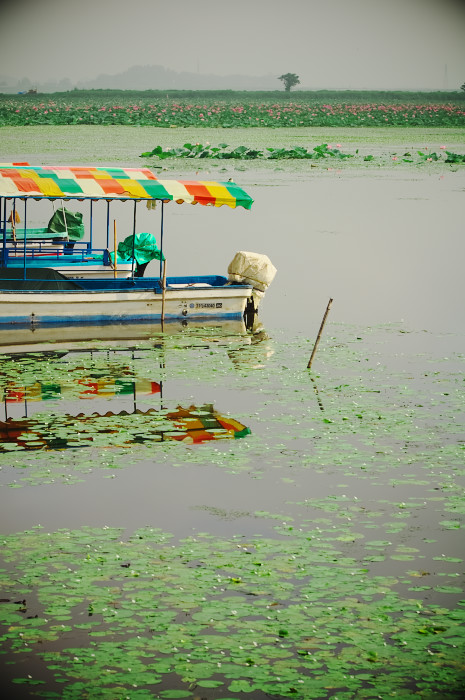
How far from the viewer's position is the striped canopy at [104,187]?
1908 cm

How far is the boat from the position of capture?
61.9 feet

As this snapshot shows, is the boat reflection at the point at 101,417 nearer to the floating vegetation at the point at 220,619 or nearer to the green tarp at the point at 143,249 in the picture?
the floating vegetation at the point at 220,619

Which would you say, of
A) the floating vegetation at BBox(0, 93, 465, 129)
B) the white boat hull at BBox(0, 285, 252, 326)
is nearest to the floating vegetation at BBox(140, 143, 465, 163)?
the floating vegetation at BBox(0, 93, 465, 129)

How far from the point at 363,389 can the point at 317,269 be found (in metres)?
12.2

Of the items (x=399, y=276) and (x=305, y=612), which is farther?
(x=399, y=276)

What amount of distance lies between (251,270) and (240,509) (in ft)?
33.8

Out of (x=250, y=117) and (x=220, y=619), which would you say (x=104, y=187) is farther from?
(x=250, y=117)

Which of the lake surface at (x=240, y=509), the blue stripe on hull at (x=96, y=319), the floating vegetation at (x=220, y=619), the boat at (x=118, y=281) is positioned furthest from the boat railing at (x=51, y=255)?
the floating vegetation at (x=220, y=619)

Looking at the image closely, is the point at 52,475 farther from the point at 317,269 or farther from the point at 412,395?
the point at 317,269

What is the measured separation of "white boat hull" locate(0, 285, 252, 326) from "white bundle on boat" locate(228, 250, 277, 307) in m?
0.33

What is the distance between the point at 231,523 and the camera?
34.1ft

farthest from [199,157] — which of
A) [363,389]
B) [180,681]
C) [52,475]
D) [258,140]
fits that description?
[180,681]

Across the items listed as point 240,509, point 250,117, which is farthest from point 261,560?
point 250,117

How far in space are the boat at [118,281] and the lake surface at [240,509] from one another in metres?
0.42
